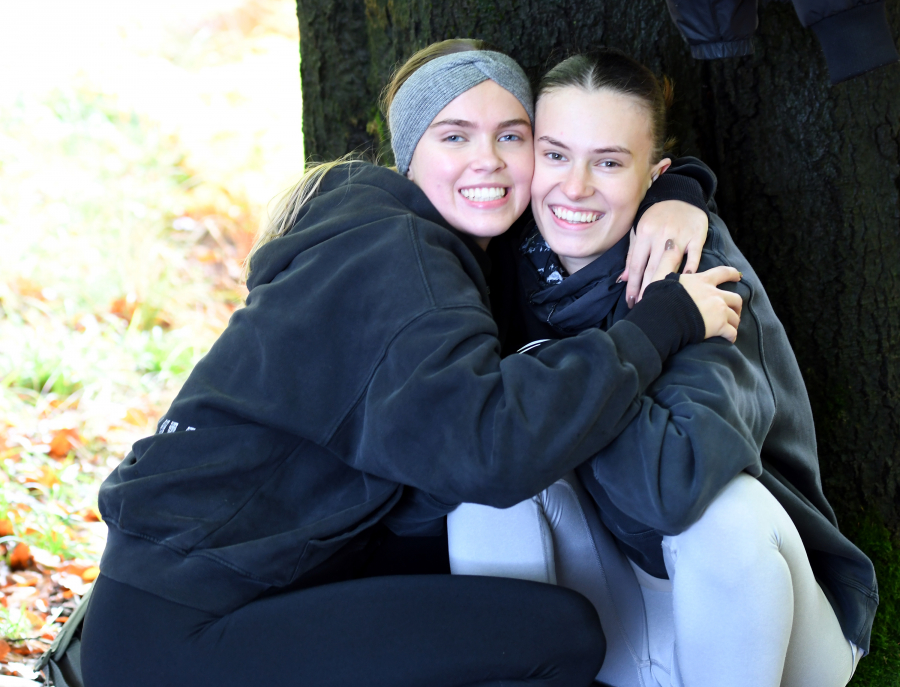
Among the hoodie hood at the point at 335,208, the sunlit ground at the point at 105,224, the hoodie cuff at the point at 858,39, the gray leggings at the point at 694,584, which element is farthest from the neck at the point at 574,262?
the sunlit ground at the point at 105,224

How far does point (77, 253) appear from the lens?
4.85 metres

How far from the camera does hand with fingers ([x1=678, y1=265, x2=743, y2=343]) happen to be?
186 centimetres

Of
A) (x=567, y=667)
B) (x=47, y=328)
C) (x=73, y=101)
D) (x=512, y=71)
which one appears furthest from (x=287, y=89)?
(x=567, y=667)

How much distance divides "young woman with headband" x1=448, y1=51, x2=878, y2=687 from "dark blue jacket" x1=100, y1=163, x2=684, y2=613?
133mm

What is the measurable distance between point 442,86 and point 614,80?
44 centimetres

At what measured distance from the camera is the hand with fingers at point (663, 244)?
2043mm

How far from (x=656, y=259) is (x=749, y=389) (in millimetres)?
375

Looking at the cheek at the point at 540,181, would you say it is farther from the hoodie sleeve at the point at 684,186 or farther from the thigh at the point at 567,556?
the thigh at the point at 567,556

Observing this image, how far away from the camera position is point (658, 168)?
229 cm

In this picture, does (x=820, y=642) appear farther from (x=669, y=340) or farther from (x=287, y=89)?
(x=287, y=89)

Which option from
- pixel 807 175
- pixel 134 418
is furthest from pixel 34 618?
pixel 807 175

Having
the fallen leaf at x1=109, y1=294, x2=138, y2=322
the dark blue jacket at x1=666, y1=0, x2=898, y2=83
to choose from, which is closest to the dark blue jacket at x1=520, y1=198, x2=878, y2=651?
the dark blue jacket at x1=666, y1=0, x2=898, y2=83

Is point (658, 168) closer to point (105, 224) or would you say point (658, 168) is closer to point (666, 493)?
point (666, 493)

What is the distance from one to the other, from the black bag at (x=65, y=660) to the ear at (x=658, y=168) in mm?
1818
